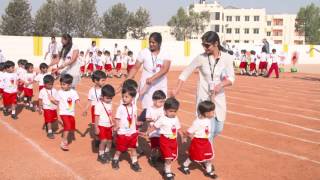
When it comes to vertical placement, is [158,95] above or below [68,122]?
above

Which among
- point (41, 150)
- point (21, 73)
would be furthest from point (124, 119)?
point (21, 73)

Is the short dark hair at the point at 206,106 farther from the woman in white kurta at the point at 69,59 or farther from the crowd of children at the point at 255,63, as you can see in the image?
the crowd of children at the point at 255,63

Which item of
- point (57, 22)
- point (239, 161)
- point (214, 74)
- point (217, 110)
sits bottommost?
point (239, 161)

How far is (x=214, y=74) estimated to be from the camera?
6.07 meters

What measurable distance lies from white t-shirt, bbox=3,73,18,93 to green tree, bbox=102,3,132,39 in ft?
144

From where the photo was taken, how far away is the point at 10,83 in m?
10.3

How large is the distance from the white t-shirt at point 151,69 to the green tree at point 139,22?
48113 millimetres

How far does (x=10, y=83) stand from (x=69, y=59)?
2340 mm

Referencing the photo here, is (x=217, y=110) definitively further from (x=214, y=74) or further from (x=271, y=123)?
(x=271, y=123)

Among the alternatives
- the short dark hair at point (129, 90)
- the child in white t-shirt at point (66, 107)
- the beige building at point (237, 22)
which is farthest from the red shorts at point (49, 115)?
the beige building at point (237, 22)

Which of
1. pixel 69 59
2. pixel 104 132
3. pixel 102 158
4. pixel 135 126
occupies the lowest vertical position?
pixel 102 158

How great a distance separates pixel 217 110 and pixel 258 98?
954cm

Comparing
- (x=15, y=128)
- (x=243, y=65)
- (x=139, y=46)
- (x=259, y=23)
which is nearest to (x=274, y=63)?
(x=243, y=65)

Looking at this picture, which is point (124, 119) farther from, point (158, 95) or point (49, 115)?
point (49, 115)
